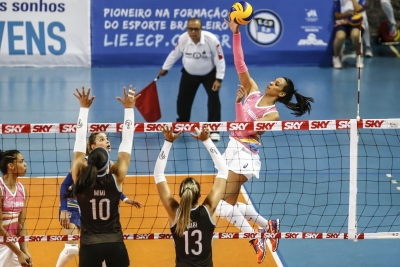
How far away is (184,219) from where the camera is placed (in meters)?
5.71

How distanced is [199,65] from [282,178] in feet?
9.47

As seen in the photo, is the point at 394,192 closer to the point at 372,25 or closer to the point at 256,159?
the point at 256,159

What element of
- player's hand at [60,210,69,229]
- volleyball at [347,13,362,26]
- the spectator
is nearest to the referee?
player's hand at [60,210,69,229]

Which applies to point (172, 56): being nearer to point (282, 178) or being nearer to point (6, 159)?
point (282, 178)

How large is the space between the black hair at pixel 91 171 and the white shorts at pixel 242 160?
2333 mm

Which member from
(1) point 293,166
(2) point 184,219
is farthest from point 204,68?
(2) point 184,219

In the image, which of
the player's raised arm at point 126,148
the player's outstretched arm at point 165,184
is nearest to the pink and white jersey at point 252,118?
the player's outstretched arm at point 165,184

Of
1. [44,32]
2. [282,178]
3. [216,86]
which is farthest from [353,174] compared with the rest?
[44,32]

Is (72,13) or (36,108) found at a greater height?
(72,13)

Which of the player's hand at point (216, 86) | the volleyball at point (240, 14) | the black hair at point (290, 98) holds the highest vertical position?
the volleyball at point (240, 14)

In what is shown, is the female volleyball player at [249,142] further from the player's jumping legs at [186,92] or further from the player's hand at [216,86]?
the player's jumping legs at [186,92]

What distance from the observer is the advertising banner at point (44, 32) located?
16.7m

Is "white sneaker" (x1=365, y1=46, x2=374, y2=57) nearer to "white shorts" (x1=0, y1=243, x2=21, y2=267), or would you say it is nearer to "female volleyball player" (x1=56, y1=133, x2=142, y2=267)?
"female volleyball player" (x1=56, y1=133, x2=142, y2=267)

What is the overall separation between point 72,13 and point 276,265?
10758 mm
